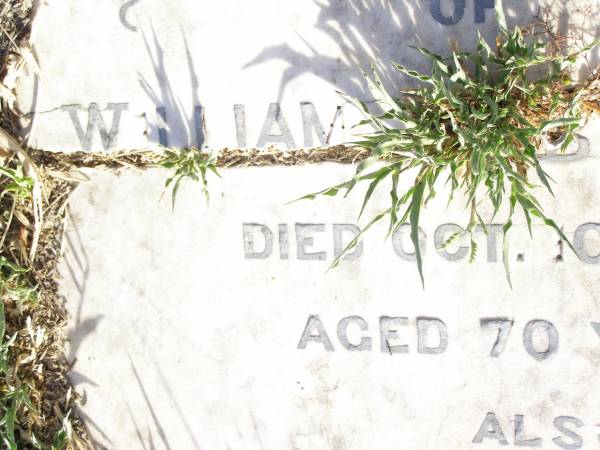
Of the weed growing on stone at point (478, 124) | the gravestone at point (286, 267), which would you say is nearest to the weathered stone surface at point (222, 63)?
the gravestone at point (286, 267)

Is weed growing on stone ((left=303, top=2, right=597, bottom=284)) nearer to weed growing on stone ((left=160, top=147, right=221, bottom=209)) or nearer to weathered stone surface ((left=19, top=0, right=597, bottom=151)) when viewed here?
weathered stone surface ((left=19, top=0, right=597, bottom=151))

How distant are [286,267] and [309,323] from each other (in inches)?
9.2

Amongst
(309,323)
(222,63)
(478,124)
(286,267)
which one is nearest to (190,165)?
(222,63)

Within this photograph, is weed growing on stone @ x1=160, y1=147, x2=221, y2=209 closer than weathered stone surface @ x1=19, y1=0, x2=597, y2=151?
No

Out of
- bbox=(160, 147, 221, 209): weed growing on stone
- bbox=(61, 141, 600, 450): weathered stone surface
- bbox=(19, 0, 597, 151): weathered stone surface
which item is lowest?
bbox=(61, 141, 600, 450): weathered stone surface

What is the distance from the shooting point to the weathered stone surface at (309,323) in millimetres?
2451

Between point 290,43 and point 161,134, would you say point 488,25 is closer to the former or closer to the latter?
point 290,43

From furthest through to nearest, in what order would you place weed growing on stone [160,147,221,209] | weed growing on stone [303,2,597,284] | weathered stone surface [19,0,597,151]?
1. weed growing on stone [160,147,221,209]
2. weathered stone surface [19,0,597,151]
3. weed growing on stone [303,2,597,284]

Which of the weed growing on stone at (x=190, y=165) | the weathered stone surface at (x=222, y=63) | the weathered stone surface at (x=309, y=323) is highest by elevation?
the weathered stone surface at (x=222, y=63)

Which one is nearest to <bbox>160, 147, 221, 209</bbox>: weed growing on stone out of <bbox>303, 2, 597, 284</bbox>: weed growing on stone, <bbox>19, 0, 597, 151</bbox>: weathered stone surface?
<bbox>19, 0, 597, 151</bbox>: weathered stone surface

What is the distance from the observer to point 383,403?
2.60 m

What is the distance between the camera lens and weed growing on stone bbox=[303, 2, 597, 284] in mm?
2189

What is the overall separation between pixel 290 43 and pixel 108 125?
782 mm

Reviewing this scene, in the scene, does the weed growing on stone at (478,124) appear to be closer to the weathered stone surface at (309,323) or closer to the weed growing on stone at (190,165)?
the weathered stone surface at (309,323)
